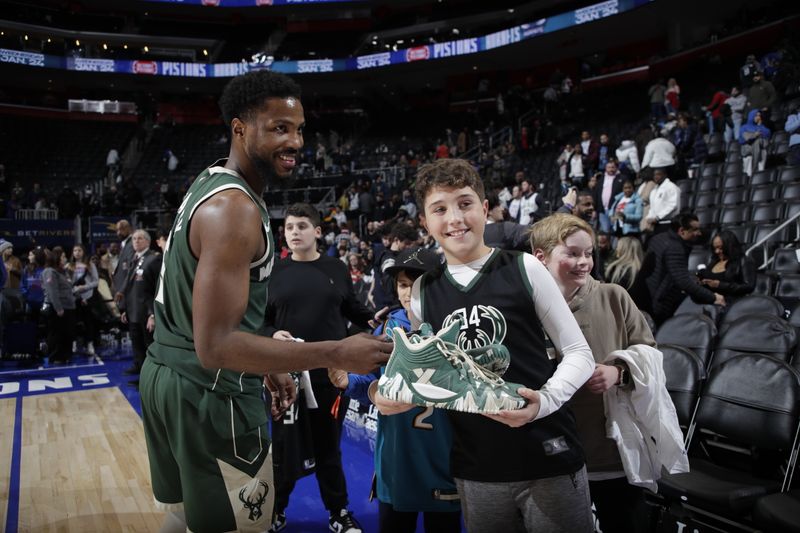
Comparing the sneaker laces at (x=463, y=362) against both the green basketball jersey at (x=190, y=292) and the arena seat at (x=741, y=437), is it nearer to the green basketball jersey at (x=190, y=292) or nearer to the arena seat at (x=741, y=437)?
the green basketball jersey at (x=190, y=292)

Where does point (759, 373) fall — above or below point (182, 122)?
below

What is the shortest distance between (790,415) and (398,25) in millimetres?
24635

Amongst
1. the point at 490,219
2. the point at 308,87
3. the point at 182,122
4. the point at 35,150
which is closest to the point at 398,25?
the point at 308,87

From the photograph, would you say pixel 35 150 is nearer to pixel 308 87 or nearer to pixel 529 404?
pixel 308 87

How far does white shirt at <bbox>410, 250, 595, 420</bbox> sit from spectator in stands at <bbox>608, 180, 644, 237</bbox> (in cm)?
617

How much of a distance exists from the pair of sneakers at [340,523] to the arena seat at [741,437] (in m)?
1.55

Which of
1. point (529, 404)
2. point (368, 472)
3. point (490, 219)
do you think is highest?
point (490, 219)

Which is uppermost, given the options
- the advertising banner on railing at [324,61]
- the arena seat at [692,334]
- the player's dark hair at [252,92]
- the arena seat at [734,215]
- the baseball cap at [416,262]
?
the advertising banner on railing at [324,61]

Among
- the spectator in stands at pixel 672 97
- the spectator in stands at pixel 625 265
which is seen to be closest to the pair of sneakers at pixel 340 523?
the spectator in stands at pixel 625 265

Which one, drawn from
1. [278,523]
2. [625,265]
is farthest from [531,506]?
[625,265]

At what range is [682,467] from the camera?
1.93m

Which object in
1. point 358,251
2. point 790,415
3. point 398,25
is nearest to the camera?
point 790,415

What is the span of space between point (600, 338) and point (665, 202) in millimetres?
5851

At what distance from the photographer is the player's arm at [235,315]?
1425 millimetres
